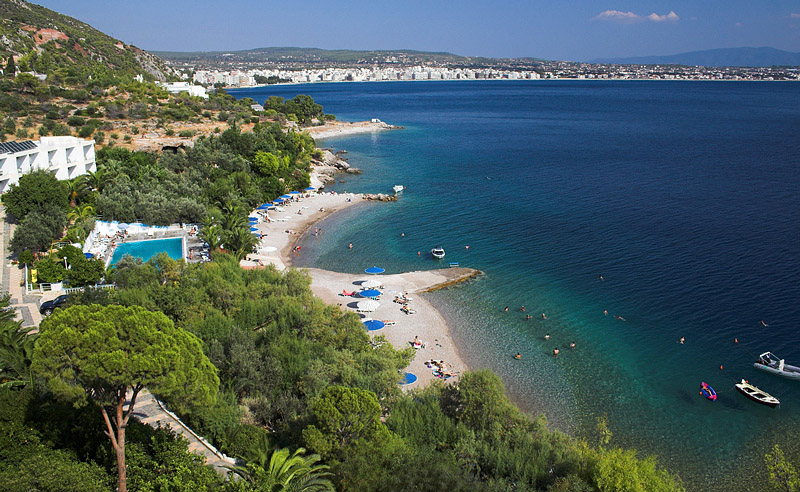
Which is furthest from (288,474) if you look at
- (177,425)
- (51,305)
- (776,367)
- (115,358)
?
(776,367)

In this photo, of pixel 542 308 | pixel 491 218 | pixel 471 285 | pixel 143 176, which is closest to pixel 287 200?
pixel 143 176

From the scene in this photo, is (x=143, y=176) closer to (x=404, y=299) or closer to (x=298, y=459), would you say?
(x=404, y=299)

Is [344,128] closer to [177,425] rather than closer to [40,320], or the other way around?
[40,320]

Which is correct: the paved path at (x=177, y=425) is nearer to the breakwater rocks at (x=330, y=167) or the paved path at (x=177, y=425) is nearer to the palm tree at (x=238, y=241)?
the palm tree at (x=238, y=241)

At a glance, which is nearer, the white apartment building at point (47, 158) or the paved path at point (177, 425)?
the paved path at point (177, 425)

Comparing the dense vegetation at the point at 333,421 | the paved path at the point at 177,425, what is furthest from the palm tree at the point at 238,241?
the paved path at the point at 177,425
